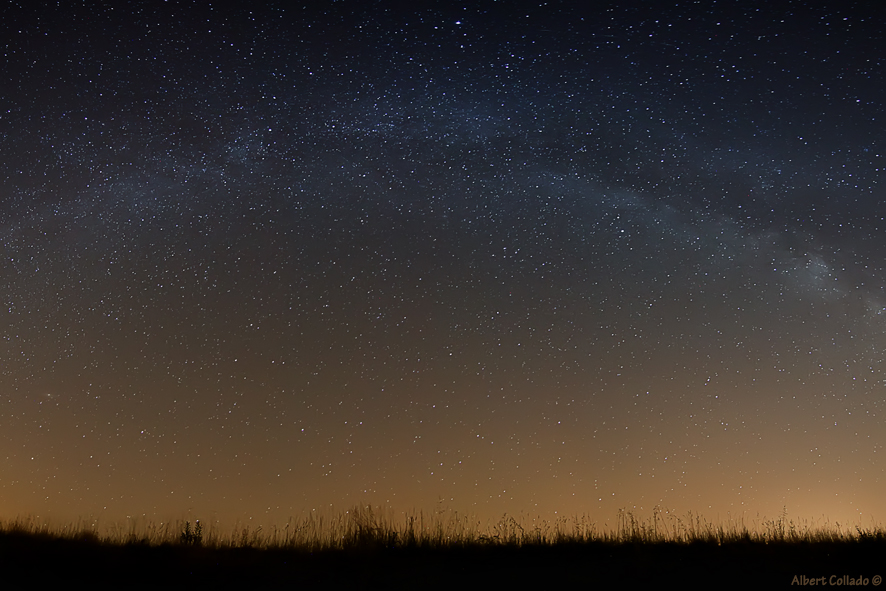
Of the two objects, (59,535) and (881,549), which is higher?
(59,535)

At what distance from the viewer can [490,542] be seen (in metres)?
7.04

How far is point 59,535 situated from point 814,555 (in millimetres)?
8916

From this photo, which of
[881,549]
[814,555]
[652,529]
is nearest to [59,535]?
[652,529]

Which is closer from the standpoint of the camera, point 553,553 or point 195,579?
point 195,579

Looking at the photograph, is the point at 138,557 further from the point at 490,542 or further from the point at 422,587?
the point at 490,542

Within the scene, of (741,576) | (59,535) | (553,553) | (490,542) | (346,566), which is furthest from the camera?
(59,535)

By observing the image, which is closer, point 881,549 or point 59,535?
point 881,549

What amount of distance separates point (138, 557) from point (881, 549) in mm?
7816

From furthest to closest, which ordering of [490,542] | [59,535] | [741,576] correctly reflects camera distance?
[59,535] → [490,542] → [741,576]

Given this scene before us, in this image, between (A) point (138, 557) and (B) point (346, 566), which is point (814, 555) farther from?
(A) point (138, 557)

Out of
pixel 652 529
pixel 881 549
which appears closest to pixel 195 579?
pixel 652 529

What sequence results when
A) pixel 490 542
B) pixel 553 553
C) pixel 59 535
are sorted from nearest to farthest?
pixel 553 553, pixel 490 542, pixel 59 535

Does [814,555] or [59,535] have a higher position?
[59,535]

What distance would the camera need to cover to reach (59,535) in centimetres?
784
